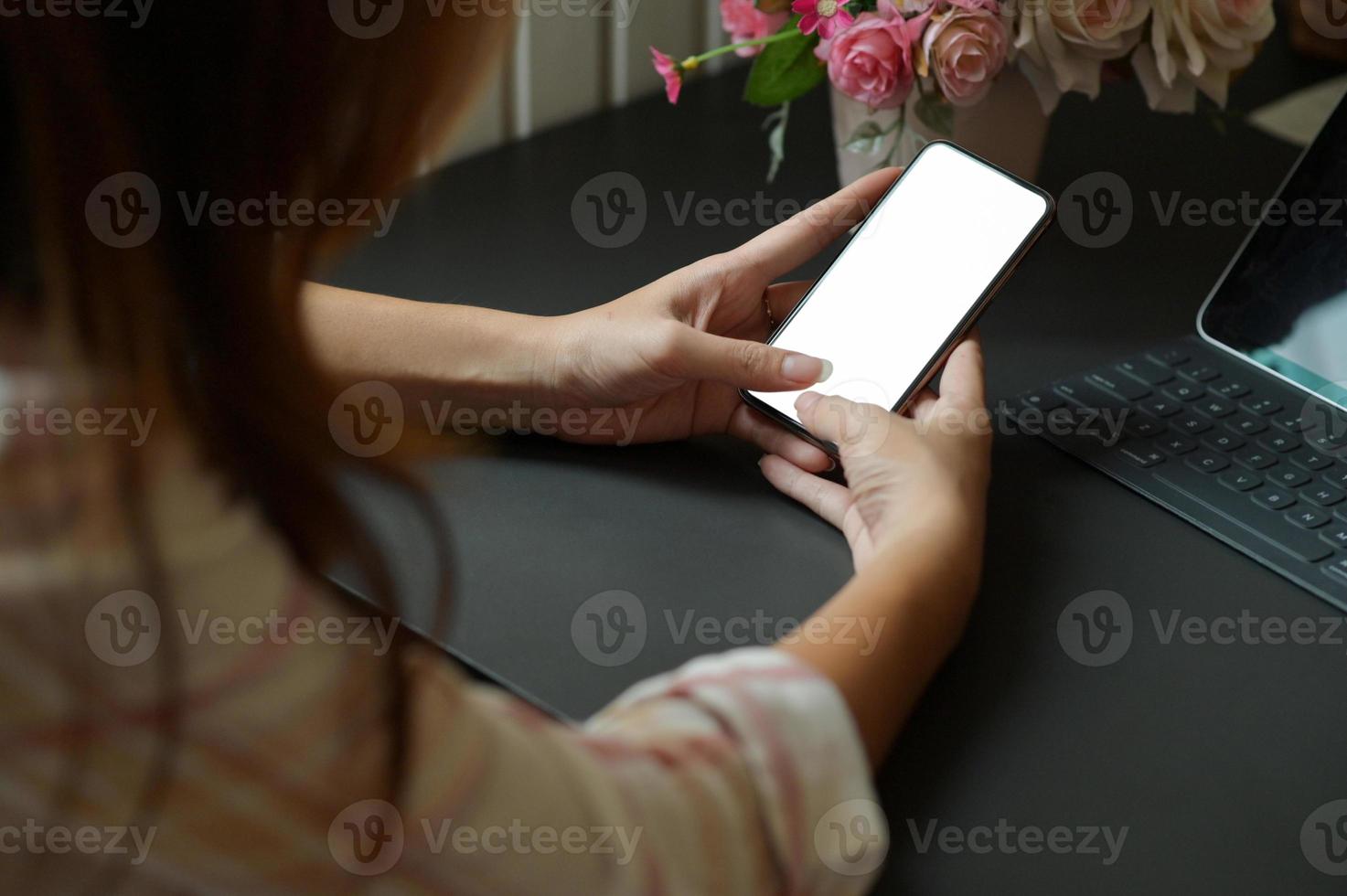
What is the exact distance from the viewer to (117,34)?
1.17 ft

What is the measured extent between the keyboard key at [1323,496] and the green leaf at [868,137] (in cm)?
37

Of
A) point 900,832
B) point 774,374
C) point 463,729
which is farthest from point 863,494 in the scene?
point 463,729

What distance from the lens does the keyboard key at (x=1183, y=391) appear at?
77 centimetres

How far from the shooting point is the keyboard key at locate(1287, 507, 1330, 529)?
2.23 ft

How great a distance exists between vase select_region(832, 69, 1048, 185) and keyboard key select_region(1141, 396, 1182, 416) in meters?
0.22

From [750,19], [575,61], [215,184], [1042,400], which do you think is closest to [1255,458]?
[1042,400]

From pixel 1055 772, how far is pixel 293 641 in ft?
1.08

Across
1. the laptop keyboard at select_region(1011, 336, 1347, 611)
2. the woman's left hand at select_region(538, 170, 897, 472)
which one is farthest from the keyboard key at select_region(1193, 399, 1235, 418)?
the woman's left hand at select_region(538, 170, 897, 472)

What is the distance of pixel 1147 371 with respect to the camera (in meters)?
0.79

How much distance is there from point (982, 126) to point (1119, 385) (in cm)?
23

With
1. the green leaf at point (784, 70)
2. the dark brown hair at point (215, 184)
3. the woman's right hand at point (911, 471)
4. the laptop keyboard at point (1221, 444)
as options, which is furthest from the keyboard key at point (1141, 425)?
the dark brown hair at point (215, 184)

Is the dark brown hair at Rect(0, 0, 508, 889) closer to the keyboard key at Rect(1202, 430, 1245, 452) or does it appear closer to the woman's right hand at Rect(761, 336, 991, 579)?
the woman's right hand at Rect(761, 336, 991, 579)

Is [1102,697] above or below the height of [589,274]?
below

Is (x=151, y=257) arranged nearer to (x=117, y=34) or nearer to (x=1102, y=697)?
(x=117, y=34)
